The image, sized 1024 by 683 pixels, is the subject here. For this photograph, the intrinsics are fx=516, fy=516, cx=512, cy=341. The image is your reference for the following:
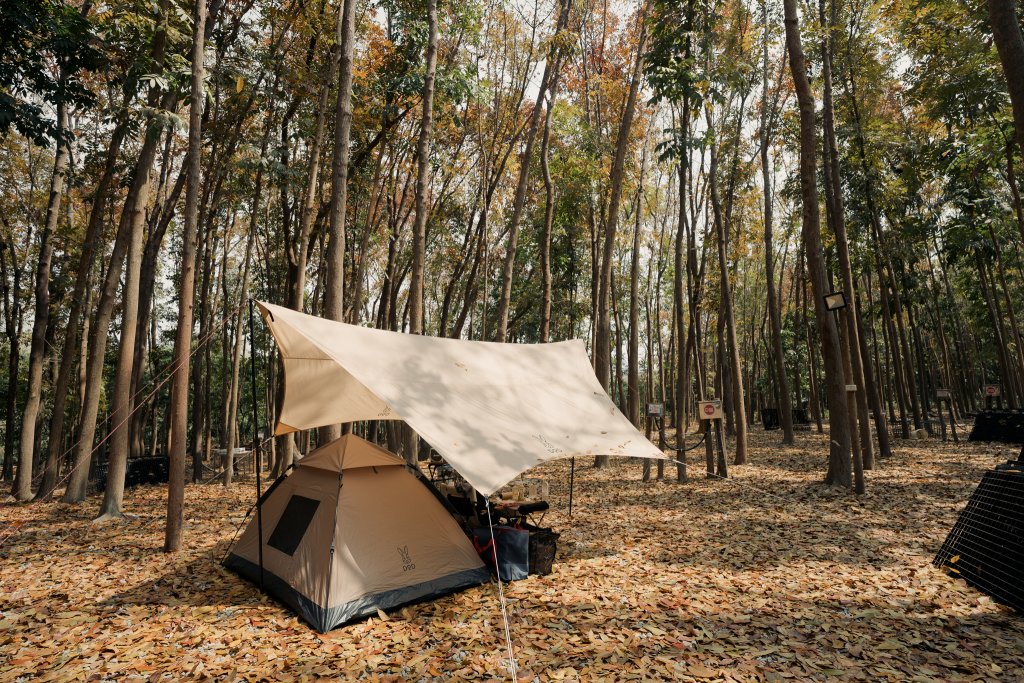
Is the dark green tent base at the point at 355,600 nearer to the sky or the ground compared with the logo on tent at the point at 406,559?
nearer to the ground

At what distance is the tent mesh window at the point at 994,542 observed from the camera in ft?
14.8

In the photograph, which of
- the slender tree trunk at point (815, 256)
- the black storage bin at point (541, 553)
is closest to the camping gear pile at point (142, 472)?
the black storage bin at point (541, 553)

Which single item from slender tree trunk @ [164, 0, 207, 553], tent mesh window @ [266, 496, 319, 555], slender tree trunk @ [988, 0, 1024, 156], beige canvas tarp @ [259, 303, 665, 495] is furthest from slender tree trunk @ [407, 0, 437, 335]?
slender tree trunk @ [988, 0, 1024, 156]

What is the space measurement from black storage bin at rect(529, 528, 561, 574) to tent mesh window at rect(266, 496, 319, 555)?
232 cm

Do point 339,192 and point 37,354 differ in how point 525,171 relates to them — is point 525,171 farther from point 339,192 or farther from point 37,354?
point 37,354

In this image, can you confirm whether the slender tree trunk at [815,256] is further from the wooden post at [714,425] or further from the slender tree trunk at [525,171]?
the slender tree trunk at [525,171]

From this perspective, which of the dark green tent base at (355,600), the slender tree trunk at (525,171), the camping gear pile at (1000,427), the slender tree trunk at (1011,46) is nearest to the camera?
the slender tree trunk at (1011,46)

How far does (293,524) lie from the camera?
516cm

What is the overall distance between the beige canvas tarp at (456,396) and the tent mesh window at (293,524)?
3.44ft

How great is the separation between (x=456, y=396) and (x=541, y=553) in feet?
6.44

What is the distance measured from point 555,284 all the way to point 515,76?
26.8 ft

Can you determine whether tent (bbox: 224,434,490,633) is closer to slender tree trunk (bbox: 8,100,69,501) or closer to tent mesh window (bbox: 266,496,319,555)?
tent mesh window (bbox: 266,496,319,555)

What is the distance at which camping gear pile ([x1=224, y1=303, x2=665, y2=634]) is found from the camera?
456cm

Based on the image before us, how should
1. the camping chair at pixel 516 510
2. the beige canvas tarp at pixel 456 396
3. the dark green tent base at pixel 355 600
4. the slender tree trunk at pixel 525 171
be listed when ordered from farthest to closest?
the slender tree trunk at pixel 525 171 < the camping chair at pixel 516 510 < the beige canvas tarp at pixel 456 396 < the dark green tent base at pixel 355 600
